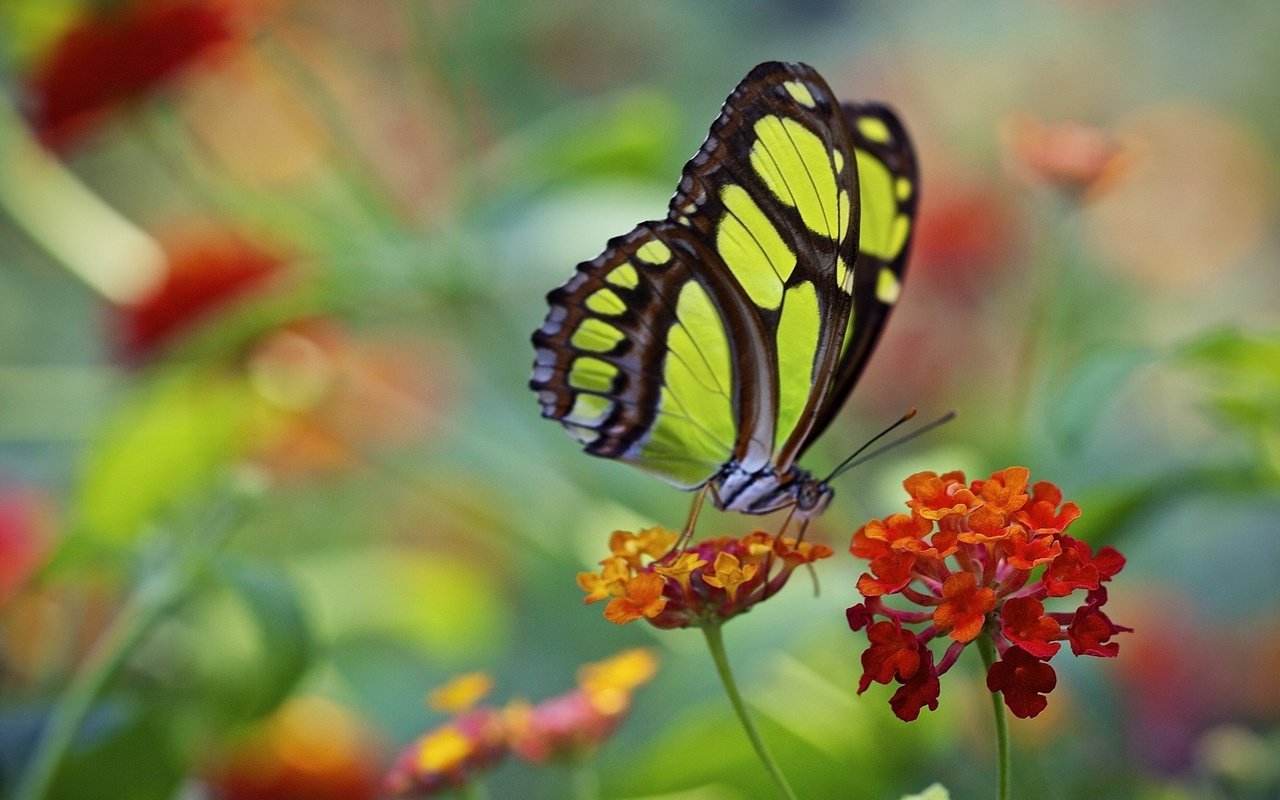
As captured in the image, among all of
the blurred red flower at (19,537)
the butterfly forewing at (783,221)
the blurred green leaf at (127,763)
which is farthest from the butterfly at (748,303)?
the blurred red flower at (19,537)

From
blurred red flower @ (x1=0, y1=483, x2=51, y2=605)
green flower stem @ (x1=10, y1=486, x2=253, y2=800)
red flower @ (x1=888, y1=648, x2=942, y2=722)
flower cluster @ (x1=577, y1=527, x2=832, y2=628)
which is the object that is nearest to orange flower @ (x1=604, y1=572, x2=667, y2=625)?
flower cluster @ (x1=577, y1=527, x2=832, y2=628)

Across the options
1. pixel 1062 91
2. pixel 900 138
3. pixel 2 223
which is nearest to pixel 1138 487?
pixel 900 138

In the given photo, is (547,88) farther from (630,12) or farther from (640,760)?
(640,760)

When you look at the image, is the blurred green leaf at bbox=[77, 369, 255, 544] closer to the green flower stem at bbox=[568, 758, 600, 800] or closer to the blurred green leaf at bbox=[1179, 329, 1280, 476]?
the green flower stem at bbox=[568, 758, 600, 800]

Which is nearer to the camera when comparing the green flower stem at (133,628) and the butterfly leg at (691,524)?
the butterfly leg at (691,524)

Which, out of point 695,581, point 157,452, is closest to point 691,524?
point 695,581

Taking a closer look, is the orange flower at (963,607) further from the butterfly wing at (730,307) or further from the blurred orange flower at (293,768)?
the blurred orange flower at (293,768)
